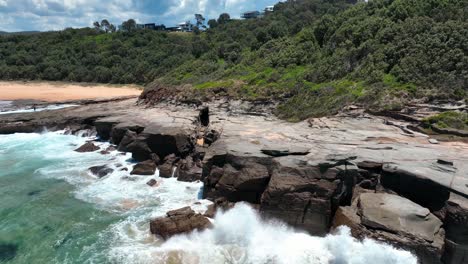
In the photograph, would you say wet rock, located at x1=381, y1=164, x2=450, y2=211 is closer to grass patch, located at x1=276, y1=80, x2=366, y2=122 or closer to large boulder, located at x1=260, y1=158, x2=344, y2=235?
large boulder, located at x1=260, y1=158, x2=344, y2=235

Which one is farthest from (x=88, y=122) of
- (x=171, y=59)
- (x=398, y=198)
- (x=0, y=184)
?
(x=171, y=59)

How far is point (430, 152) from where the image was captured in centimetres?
1661

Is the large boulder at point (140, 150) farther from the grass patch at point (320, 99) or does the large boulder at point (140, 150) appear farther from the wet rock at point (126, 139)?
the grass patch at point (320, 99)

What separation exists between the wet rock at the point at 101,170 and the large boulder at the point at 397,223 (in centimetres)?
1496

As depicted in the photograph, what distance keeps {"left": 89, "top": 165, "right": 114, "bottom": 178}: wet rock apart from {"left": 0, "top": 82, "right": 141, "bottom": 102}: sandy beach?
1286 inches

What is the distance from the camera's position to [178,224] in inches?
606

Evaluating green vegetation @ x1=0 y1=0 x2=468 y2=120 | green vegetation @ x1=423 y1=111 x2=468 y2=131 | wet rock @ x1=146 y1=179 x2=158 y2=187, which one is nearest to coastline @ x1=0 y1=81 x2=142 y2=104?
green vegetation @ x1=0 y1=0 x2=468 y2=120

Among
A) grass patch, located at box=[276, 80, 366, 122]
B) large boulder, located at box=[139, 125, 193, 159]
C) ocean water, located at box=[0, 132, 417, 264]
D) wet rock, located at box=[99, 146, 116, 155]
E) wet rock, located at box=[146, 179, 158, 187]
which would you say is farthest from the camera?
wet rock, located at box=[99, 146, 116, 155]

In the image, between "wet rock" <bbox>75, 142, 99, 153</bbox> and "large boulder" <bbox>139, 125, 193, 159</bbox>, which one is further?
"wet rock" <bbox>75, 142, 99, 153</bbox>

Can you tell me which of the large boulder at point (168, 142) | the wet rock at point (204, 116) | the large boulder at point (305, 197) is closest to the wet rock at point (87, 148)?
the large boulder at point (168, 142)

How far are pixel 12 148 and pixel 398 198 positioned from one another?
1143 inches

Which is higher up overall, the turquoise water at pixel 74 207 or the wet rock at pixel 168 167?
the wet rock at pixel 168 167

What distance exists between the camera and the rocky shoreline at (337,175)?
13.0 meters

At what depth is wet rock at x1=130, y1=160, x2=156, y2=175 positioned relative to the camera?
74.7 feet
